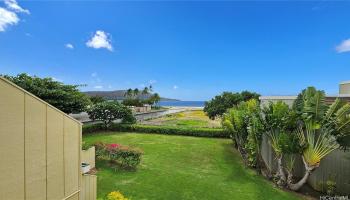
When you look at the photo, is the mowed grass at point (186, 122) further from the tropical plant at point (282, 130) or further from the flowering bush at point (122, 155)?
the tropical plant at point (282, 130)

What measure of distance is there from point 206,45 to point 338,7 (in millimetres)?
25631

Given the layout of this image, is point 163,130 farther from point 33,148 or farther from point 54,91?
point 33,148

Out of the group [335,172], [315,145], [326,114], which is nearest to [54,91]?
[315,145]

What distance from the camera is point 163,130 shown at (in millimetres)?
22625

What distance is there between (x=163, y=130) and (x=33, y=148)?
1871cm

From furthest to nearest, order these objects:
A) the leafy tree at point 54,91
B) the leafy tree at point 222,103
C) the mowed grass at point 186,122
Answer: the mowed grass at point 186,122 < the leafy tree at point 222,103 < the leafy tree at point 54,91

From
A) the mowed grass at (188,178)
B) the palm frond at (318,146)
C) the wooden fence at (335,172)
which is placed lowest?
the mowed grass at (188,178)

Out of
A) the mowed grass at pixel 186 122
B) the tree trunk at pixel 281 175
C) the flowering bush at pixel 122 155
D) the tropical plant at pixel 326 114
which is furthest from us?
the mowed grass at pixel 186 122

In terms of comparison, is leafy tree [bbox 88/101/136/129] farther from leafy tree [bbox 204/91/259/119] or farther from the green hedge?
leafy tree [bbox 204/91/259/119]

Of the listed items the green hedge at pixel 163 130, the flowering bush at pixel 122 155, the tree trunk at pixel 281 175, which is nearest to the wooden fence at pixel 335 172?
the tree trunk at pixel 281 175

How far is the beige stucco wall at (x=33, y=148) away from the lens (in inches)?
142

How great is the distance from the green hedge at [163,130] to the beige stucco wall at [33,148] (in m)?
16.8

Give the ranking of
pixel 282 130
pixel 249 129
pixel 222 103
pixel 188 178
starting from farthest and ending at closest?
pixel 222 103, pixel 249 129, pixel 188 178, pixel 282 130

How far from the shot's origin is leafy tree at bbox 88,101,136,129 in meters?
23.1
